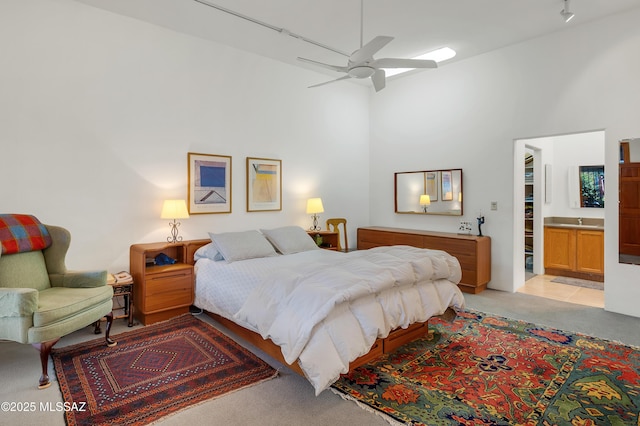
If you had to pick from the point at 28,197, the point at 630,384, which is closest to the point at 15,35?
the point at 28,197

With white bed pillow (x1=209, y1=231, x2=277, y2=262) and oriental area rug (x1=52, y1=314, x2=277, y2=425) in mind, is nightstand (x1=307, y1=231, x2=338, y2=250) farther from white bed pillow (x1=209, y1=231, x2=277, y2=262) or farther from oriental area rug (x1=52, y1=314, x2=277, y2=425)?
oriental area rug (x1=52, y1=314, x2=277, y2=425)

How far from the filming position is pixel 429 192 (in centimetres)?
586

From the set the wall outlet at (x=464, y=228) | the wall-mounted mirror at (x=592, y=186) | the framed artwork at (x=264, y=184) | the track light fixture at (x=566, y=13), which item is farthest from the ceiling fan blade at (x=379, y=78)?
the wall-mounted mirror at (x=592, y=186)

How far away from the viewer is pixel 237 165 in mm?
4934

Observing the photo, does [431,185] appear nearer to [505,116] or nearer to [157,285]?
[505,116]

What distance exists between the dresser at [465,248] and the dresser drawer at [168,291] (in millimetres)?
3230

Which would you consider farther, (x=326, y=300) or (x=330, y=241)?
(x=330, y=241)

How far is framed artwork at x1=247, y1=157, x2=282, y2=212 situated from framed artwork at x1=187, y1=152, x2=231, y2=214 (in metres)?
0.34

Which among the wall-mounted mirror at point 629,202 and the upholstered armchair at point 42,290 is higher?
the wall-mounted mirror at point 629,202

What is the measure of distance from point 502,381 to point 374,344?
0.95 metres

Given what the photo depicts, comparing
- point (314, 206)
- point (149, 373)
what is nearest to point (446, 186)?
point (314, 206)

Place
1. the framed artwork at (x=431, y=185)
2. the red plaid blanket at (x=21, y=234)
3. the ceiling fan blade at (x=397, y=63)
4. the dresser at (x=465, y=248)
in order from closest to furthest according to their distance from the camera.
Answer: the red plaid blanket at (x=21, y=234), the ceiling fan blade at (x=397, y=63), the dresser at (x=465, y=248), the framed artwork at (x=431, y=185)

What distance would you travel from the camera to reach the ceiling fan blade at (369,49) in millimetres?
2785

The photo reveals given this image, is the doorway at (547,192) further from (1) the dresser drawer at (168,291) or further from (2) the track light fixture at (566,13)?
(1) the dresser drawer at (168,291)
